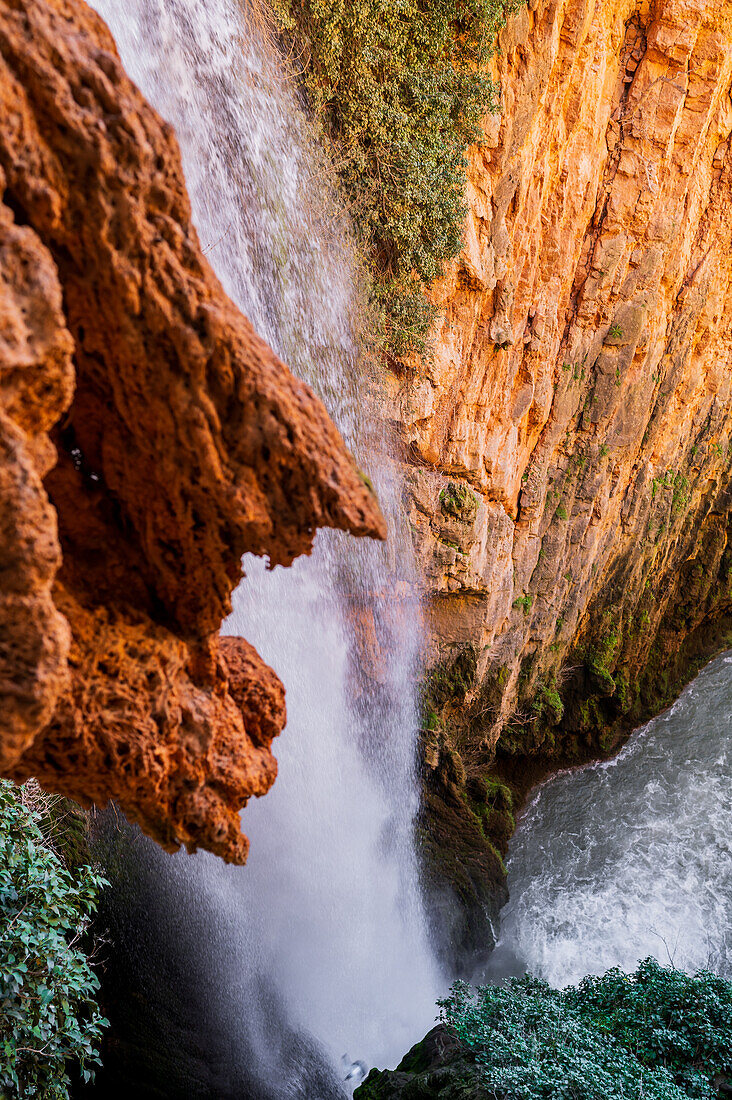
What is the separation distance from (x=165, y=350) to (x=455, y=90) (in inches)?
337

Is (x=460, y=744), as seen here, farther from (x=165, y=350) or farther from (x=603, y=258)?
(x=165, y=350)

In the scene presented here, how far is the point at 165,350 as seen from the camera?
10.6 feet

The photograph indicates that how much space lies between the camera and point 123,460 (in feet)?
11.7

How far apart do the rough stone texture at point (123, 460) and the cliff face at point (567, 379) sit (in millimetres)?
7004

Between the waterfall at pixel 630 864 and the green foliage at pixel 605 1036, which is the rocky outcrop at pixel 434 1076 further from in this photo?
the waterfall at pixel 630 864

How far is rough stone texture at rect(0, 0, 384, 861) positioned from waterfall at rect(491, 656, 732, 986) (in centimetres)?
1041

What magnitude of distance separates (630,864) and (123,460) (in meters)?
14.0

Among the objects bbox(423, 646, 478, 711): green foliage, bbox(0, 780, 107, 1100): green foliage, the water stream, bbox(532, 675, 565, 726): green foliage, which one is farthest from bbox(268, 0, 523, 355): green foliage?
bbox(532, 675, 565, 726): green foliage

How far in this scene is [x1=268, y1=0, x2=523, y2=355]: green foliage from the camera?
870 cm

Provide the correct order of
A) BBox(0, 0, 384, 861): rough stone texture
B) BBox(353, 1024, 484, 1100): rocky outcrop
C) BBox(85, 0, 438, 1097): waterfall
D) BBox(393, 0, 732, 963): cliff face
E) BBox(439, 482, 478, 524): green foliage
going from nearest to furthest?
1. BBox(0, 0, 384, 861): rough stone texture
2. BBox(353, 1024, 484, 1100): rocky outcrop
3. BBox(85, 0, 438, 1097): waterfall
4. BBox(393, 0, 732, 963): cliff face
5. BBox(439, 482, 478, 524): green foliage

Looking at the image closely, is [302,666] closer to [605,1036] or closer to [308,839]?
[308,839]

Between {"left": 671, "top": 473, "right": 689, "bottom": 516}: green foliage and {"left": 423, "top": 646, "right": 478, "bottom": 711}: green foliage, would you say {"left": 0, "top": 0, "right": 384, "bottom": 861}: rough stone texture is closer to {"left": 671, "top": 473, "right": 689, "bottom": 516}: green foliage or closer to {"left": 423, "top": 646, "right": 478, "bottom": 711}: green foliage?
{"left": 423, "top": 646, "right": 478, "bottom": 711}: green foliage

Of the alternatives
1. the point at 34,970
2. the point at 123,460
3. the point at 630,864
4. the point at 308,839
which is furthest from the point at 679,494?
the point at 123,460

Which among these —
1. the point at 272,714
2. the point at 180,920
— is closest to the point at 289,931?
the point at 180,920
